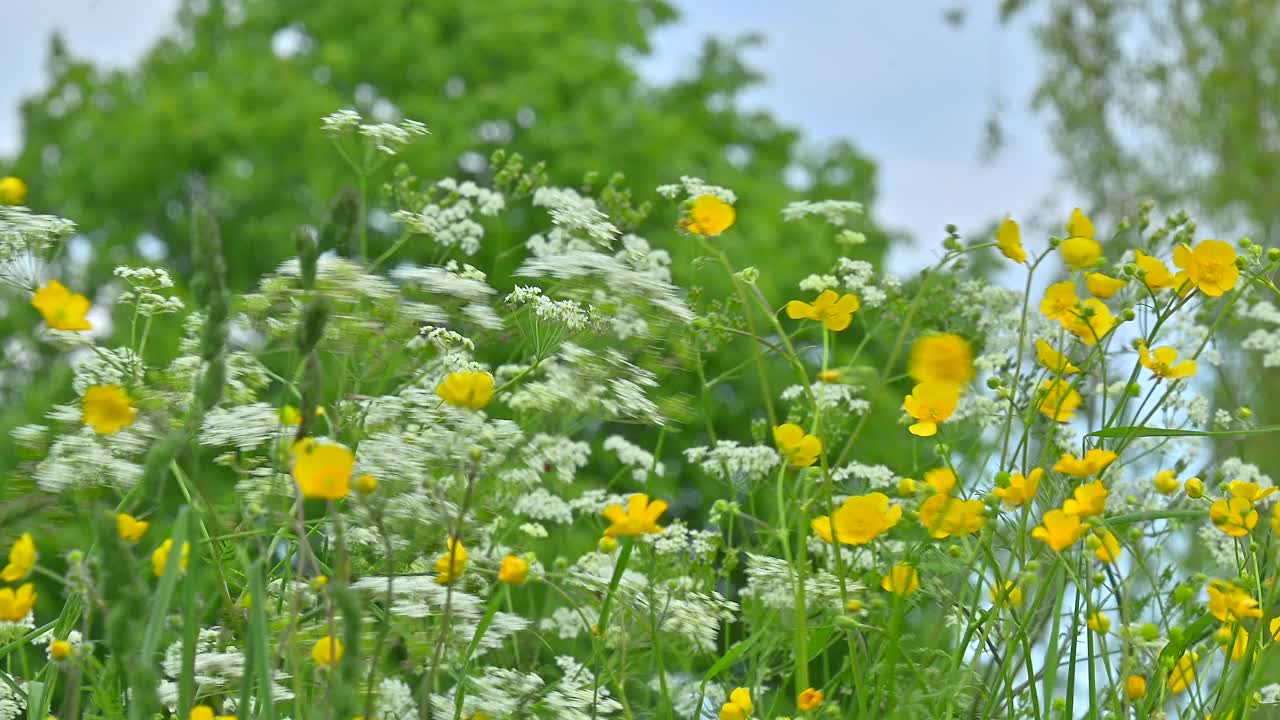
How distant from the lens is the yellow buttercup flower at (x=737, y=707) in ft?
5.50

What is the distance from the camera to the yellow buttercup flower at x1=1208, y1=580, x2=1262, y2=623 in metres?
1.50

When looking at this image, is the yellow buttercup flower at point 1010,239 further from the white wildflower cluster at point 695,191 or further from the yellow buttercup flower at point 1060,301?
the white wildflower cluster at point 695,191

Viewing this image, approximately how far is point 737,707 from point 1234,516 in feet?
2.18

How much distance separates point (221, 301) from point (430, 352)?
877 mm

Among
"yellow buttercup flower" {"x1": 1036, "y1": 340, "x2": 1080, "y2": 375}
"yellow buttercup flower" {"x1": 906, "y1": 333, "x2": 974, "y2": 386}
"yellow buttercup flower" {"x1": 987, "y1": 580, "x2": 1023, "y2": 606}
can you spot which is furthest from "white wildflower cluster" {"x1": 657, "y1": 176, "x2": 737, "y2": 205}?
"yellow buttercup flower" {"x1": 906, "y1": 333, "x2": 974, "y2": 386}

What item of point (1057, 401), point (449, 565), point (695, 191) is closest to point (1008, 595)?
point (1057, 401)

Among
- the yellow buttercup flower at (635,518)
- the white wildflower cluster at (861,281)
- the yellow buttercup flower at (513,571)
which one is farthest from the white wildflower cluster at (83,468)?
the white wildflower cluster at (861,281)

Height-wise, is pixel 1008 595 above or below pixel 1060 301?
below

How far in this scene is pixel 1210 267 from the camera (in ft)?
6.27

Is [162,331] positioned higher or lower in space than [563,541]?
higher

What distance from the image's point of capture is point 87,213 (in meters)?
14.0

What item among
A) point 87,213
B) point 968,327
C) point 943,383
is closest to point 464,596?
point 943,383

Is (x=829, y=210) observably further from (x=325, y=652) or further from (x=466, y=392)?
(x=325, y=652)

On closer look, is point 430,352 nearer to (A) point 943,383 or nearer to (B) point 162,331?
(A) point 943,383
